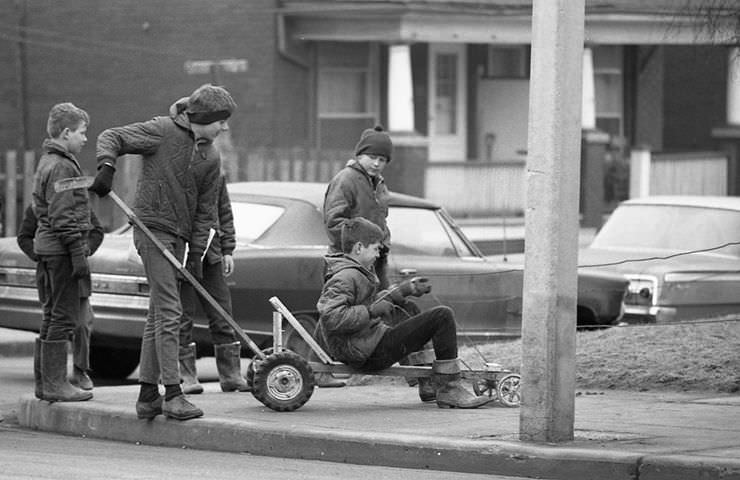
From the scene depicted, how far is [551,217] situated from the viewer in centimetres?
794

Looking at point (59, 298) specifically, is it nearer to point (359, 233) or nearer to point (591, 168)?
point (359, 233)

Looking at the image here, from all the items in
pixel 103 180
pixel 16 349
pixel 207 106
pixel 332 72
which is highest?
pixel 332 72

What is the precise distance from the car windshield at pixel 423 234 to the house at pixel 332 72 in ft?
39.6

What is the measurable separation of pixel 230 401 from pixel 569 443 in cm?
259

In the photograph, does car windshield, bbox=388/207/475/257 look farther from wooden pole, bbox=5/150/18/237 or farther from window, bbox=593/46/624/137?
window, bbox=593/46/624/137

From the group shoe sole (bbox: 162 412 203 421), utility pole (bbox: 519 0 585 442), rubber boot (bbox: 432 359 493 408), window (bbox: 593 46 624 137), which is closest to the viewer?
utility pole (bbox: 519 0 585 442)

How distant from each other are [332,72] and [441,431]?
2003 cm

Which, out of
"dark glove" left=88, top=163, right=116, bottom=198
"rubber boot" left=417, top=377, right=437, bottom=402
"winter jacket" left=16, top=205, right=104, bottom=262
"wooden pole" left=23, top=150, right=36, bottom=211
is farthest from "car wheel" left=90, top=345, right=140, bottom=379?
"wooden pole" left=23, top=150, right=36, bottom=211

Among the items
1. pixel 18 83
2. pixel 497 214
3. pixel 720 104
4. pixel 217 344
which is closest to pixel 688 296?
pixel 217 344

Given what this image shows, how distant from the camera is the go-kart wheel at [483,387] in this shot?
9531 mm

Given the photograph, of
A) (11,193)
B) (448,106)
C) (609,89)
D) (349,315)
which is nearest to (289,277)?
(349,315)

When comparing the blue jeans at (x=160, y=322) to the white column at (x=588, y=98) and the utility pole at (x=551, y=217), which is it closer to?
the utility pole at (x=551, y=217)

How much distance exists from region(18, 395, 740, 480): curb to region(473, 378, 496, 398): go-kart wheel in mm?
1323

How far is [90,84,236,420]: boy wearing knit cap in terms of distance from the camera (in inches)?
346
